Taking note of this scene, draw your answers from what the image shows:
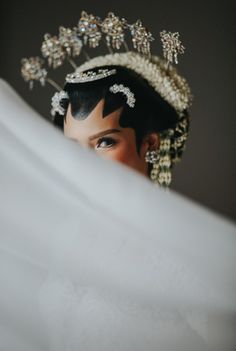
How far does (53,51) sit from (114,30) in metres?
0.14

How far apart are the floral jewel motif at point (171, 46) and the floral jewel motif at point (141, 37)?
27mm

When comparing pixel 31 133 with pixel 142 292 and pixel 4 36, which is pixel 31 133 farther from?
pixel 4 36

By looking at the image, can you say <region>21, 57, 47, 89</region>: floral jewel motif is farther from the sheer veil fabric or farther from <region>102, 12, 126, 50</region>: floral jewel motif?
the sheer veil fabric

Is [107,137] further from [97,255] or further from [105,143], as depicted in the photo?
[97,255]

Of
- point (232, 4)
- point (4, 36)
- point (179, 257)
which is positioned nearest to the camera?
point (179, 257)

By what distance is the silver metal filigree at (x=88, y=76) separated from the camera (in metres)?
0.78

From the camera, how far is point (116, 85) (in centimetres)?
77

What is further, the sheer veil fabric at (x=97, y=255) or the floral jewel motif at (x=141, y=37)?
the floral jewel motif at (x=141, y=37)

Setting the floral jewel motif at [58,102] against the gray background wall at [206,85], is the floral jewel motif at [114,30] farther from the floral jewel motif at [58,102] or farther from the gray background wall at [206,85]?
the floral jewel motif at [58,102]

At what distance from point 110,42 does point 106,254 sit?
1.62 ft

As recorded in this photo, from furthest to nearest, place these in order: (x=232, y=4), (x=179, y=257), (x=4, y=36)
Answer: (x=4, y=36)
(x=232, y=4)
(x=179, y=257)

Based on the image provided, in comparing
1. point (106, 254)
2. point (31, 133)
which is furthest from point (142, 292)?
point (31, 133)

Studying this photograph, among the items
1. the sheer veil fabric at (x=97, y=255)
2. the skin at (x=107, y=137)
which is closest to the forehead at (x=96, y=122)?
the skin at (x=107, y=137)

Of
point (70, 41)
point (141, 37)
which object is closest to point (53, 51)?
point (70, 41)
